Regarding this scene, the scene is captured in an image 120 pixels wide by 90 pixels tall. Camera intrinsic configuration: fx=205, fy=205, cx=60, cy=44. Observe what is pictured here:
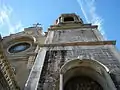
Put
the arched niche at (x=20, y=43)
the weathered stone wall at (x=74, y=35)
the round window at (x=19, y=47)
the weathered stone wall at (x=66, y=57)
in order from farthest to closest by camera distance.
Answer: the arched niche at (x=20, y=43) → the round window at (x=19, y=47) → the weathered stone wall at (x=74, y=35) → the weathered stone wall at (x=66, y=57)

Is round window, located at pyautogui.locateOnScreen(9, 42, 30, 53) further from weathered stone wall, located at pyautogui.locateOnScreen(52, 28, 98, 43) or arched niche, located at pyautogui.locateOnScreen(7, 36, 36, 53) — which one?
weathered stone wall, located at pyautogui.locateOnScreen(52, 28, 98, 43)

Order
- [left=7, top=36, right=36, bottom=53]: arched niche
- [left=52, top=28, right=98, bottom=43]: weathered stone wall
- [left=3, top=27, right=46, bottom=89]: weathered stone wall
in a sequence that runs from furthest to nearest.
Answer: [left=7, top=36, right=36, bottom=53]: arched niche, [left=52, top=28, right=98, bottom=43]: weathered stone wall, [left=3, top=27, right=46, bottom=89]: weathered stone wall

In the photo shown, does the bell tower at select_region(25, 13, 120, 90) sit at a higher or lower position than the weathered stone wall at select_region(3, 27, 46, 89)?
lower

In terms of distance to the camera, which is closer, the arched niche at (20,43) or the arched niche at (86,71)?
the arched niche at (86,71)

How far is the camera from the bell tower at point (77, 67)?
742 cm

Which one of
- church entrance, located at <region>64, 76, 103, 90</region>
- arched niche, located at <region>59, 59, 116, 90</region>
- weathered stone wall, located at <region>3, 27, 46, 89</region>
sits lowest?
Answer: church entrance, located at <region>64, 76, 103, 90</region>

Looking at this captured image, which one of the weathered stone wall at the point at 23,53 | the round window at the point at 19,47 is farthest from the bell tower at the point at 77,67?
the round window at the point at 19,47

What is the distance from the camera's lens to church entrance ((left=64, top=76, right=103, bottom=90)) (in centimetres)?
772

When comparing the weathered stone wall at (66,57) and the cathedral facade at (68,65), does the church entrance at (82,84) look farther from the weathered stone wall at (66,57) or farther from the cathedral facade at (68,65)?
the weathered stone wall at (66,57)

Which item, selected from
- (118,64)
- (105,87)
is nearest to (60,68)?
(105,87)

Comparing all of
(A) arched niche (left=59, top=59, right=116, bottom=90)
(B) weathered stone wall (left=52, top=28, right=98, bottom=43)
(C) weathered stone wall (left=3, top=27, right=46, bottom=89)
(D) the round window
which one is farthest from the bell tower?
(D) the round window

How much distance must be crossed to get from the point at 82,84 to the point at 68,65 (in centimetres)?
96

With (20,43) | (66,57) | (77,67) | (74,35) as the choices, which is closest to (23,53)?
(20,43)

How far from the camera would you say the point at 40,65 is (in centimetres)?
847
